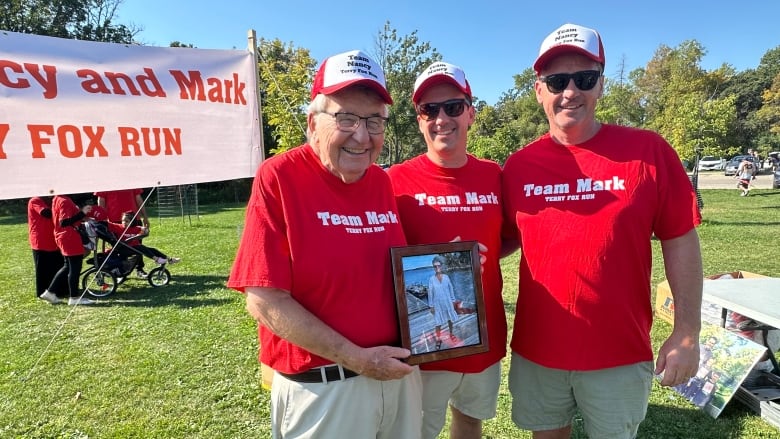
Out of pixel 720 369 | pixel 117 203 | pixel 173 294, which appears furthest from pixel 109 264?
pixel 720 369

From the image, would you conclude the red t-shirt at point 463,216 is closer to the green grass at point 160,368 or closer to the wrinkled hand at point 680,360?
the wrinkled hand at point 680,360

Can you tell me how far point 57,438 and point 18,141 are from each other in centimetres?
259

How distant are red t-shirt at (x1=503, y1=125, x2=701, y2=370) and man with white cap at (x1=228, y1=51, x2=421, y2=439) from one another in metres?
0.82

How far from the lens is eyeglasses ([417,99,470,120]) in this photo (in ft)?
8.34

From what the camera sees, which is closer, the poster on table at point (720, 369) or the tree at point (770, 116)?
the poster on table at point (720, 369)

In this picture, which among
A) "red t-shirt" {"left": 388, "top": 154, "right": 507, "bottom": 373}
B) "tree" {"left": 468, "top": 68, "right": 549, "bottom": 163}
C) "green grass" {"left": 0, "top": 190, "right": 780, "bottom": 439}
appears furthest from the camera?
"tree" {"left": 468, "top": 68, "right": 549, "bottom": 163}

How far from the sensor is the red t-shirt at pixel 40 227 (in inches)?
310

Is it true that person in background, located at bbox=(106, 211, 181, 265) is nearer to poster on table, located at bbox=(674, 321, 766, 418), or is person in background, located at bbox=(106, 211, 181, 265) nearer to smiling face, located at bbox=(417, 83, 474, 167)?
smiling face, located at bbox=(417, 83, 474, 167)

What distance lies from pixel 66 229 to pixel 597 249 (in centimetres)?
870

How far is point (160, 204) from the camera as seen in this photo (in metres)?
22.0

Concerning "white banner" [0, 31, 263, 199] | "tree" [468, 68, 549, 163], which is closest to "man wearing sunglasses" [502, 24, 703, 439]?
"white banner" [0, 31, 263, 199]

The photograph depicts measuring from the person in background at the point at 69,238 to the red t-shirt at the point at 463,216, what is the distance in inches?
295

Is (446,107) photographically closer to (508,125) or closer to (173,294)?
(173,294)

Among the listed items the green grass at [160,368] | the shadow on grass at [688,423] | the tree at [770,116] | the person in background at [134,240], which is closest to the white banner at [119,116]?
the green grass at [160,368]
